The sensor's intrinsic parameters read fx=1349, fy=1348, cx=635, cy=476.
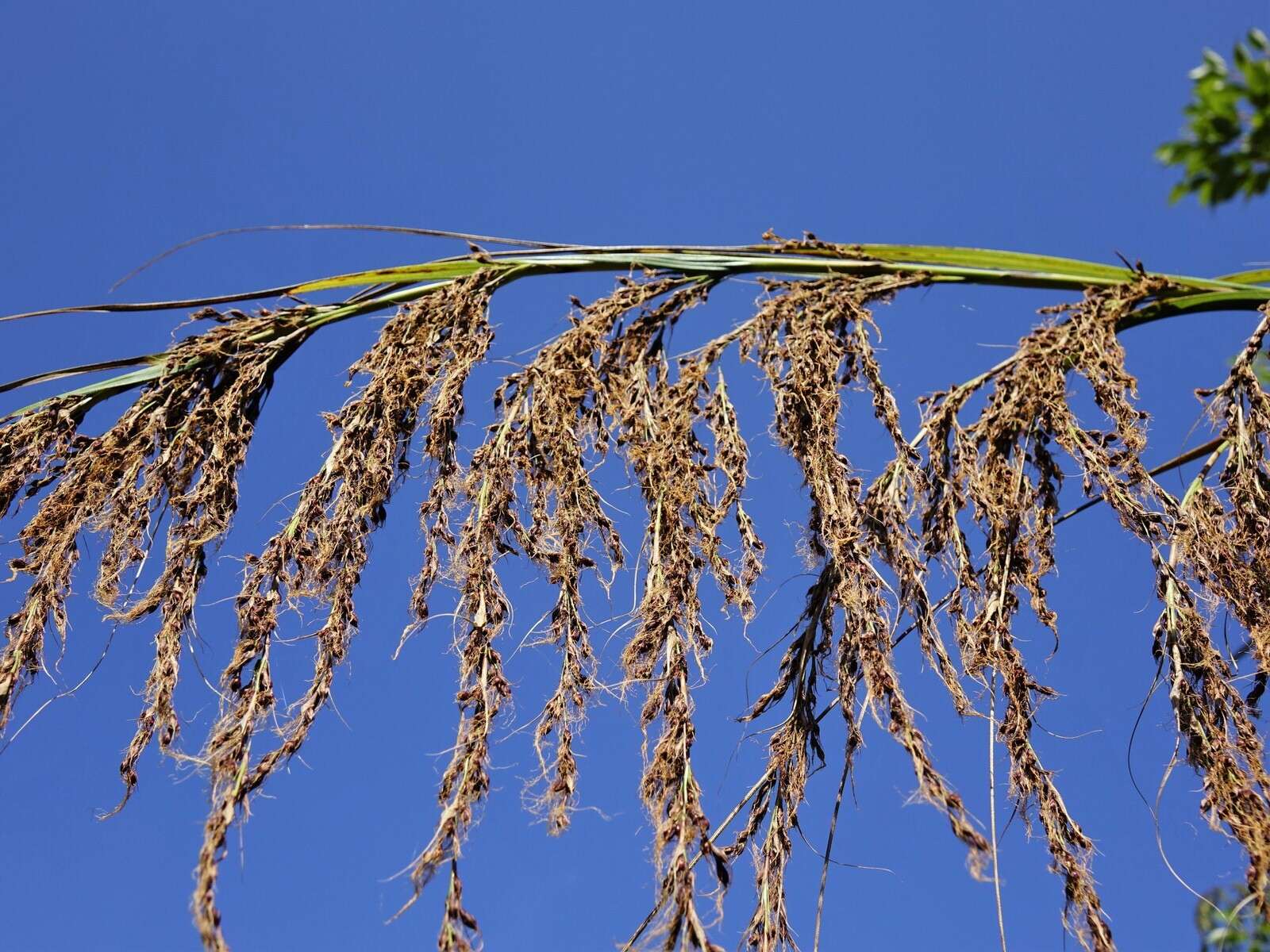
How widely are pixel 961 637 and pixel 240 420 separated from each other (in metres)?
1.34

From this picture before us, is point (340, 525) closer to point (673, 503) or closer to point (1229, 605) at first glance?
point (673, 503)

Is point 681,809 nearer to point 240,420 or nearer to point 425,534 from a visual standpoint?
point 425,534

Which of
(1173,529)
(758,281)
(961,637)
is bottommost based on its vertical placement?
(961,637)

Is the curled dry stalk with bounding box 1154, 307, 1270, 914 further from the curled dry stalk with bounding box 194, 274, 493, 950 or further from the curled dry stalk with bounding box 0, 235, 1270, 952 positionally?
the curled dry stalk with bounding box 194, 274, 493, 950

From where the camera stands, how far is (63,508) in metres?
2.43

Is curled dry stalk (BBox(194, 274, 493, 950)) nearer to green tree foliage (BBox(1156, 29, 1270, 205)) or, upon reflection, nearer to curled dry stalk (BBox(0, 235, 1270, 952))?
curled dry stalk (BBox(0, 235, 1270, 952))

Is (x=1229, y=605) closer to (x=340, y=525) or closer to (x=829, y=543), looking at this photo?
(x=829, y=543)

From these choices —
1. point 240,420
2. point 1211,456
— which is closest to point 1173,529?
point 1211,456

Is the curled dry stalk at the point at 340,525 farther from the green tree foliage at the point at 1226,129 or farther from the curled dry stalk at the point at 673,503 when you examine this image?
the green tree foliage at the point at 1226,129

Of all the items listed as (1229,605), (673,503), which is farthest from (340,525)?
(1229,605)

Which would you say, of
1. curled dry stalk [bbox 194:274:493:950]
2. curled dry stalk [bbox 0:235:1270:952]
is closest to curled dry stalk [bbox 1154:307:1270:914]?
curled dry stalk [bbox 0:235:1270:952]

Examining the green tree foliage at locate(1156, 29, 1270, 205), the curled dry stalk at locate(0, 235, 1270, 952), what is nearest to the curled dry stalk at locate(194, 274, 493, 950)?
the curled dry stalk at locate(0, 235, 1270, 952)

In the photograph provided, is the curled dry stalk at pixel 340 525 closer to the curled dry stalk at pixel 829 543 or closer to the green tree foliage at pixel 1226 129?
the curled dry stalk at pixel 829 543

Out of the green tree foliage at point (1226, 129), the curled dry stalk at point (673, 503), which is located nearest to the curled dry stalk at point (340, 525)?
the curled dry stalk at point (673, 503)
